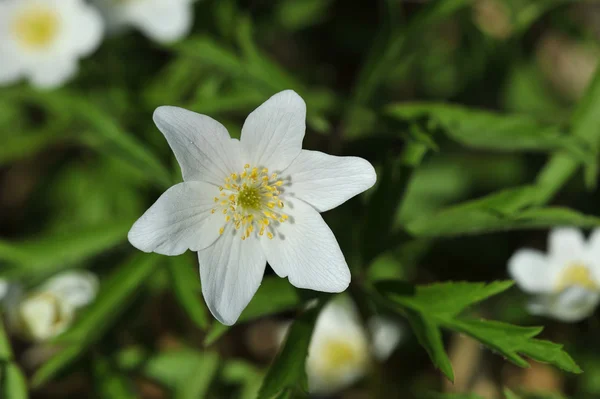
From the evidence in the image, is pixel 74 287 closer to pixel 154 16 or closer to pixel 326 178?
pixel 154 16

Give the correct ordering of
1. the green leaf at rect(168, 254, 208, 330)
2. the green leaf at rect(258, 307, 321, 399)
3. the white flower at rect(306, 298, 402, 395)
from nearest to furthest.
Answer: the green leaf at rect(258, 307, 321, 399)
the green leaf at rect(168, 254, 208, 330)
the white flower at rect(306, 298, 402, 395)

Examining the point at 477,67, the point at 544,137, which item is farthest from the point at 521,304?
the point at 477,67

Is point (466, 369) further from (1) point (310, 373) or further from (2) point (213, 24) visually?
(2) point (213, 24)

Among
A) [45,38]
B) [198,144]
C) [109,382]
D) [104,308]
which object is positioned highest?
[198,144]

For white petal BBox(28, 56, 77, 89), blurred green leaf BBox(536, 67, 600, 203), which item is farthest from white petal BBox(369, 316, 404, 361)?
white petal BBox(28, 56, 77, 89)

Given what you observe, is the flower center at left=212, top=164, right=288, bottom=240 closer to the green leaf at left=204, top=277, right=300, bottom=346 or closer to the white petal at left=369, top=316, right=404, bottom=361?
the green leaf at left=204, top=277, right=300, bottom=346

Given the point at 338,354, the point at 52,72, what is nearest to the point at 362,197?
the point at 338,354
